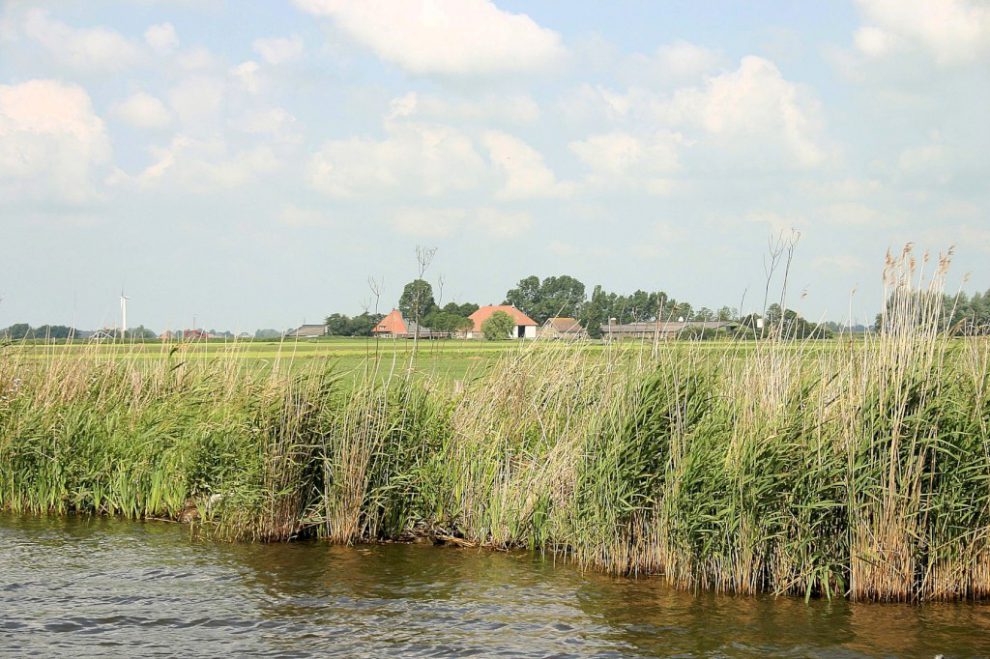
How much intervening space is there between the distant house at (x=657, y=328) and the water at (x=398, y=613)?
288 centimetres

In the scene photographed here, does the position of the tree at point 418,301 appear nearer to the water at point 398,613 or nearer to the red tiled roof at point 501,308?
the water at point 398,613

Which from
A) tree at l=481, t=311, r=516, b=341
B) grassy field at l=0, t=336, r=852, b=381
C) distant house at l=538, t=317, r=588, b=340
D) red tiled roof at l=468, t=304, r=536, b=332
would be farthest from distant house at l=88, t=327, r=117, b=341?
red tiled roof at l=468, t=304, r=536, b=332

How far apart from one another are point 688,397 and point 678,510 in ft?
4.34

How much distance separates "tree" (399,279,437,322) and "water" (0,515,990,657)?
333 cm

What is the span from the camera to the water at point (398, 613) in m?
8.25

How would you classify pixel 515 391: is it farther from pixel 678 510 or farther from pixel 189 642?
pixel 189 642

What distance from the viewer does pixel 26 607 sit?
9211 mm

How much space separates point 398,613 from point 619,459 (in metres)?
2.86

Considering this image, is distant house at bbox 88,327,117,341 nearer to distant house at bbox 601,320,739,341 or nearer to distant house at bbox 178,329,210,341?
distant house at bbox 178,329,210,341

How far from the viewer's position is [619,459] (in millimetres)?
10133

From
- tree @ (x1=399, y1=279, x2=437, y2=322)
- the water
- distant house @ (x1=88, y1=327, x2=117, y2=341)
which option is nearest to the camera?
the water

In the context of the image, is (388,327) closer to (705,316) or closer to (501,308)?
(705,316)

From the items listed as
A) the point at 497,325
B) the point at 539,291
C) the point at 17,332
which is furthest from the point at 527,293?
the point at 17,332

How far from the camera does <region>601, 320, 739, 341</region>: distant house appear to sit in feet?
35.9
